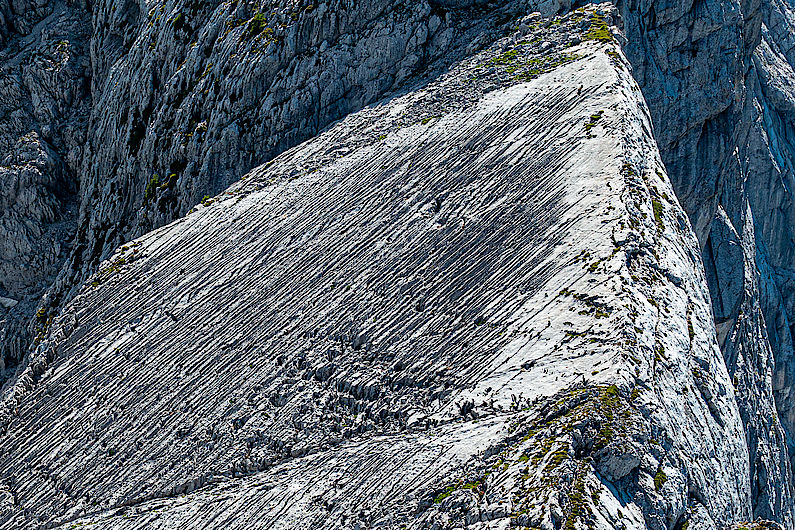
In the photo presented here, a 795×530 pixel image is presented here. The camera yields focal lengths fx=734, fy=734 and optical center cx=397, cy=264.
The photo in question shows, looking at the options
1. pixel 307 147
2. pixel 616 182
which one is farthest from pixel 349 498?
pixel 307 147

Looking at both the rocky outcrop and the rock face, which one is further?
the rocky outcrop

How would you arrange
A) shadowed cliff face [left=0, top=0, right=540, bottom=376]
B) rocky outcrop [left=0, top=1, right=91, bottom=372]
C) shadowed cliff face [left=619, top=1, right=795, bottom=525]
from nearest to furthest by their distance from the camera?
shadowed cliff face [left=0, top=0, right=540, bottom=376] → shadowed cliff face [left=619, top=1, right=795, bottom=525] → rocky outcrop [left=0, top=1, right=91, bottom=372]

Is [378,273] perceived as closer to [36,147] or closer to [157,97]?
[157,97]

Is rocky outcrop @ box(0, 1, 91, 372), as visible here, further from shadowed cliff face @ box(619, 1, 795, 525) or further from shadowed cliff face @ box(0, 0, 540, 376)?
shadowed cliff face @ box(619, 1, 795, 525)

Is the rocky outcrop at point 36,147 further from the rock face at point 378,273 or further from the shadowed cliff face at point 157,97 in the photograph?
the rock face at point 378,273

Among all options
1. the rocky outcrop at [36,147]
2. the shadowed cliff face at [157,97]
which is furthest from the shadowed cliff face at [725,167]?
the rocky outcrop at [36,147]

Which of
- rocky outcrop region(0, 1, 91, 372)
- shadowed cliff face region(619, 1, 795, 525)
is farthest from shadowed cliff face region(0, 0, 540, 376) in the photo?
shadowed cliff face region(619, 1, 795, 525)

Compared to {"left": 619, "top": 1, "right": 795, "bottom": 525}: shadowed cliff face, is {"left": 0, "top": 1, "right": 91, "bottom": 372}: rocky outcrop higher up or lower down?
higher up

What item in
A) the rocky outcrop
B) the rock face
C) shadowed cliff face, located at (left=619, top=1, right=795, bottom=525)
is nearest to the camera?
the rock face
